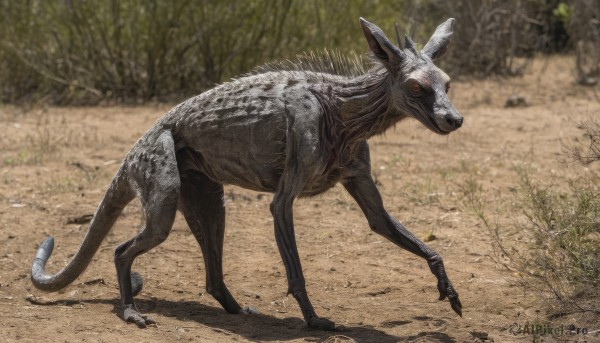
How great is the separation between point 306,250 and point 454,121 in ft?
9.04

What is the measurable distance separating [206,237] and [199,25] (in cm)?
751

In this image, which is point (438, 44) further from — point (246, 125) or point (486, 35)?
point (486, 35)

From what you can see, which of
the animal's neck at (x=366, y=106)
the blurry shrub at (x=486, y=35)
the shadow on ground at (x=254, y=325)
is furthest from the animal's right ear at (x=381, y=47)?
the blurry shrub at (x=486, y=35)

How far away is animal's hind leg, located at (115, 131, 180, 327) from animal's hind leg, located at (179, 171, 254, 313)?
1.09 feet

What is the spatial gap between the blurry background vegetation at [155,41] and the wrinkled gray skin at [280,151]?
7165 mm

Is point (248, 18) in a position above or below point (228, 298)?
above

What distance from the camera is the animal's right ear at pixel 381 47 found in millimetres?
5770

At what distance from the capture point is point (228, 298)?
6691mm

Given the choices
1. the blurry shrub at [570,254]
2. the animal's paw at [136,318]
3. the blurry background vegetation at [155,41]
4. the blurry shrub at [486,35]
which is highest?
the blurry shrub at [486,35]

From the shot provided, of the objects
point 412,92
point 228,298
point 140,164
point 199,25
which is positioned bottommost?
point 228,298

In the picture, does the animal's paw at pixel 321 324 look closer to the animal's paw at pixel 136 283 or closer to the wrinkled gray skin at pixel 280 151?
the wrinkled gray skin at pixel 280 151

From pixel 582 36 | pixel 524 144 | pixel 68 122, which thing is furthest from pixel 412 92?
pixel 582 36

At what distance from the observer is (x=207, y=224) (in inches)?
265

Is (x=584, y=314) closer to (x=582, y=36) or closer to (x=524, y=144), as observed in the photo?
(x=524, y=144)
